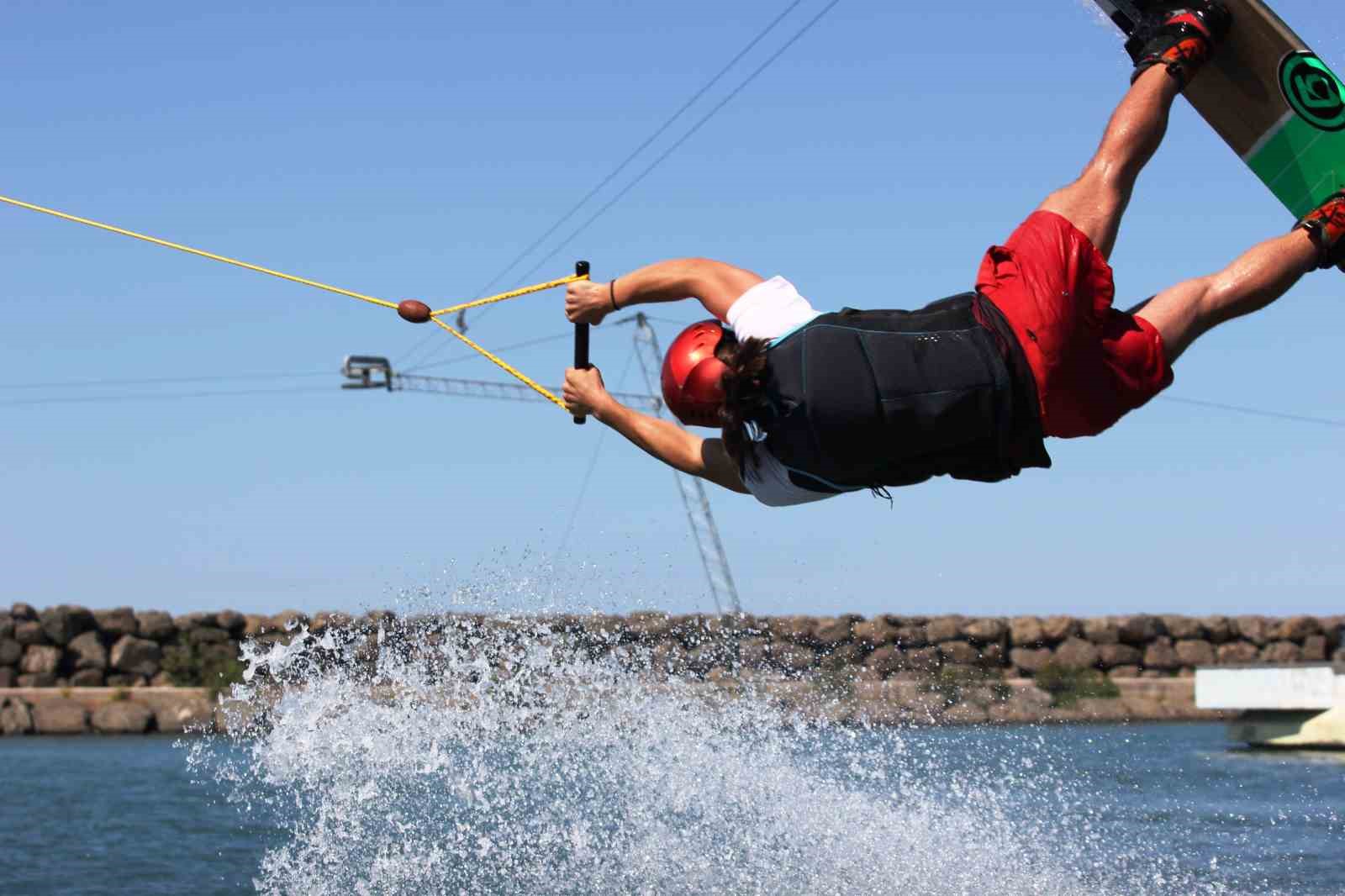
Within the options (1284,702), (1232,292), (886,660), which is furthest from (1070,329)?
(886,660)

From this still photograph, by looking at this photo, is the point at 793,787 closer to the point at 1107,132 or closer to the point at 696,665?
the point at 1107,132

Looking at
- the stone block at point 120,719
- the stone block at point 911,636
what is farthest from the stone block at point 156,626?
the stone block at point 911,636

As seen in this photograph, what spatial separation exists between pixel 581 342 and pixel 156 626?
1667 cm

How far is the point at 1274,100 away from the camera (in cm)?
565

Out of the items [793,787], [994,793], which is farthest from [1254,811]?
[793,787]

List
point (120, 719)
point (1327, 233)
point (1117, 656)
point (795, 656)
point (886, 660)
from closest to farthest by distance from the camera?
point (1327, 233) → point (120, 719) → point (795, 656) → point (886, 660) → point (1117, 656)

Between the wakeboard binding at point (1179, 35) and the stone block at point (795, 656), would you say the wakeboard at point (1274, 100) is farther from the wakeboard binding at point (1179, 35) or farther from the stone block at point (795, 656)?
the stone block at point (795, 656)

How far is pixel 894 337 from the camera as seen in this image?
4465 mm

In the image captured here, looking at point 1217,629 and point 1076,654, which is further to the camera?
point 1217,629

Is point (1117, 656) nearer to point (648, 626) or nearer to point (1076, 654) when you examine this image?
point (1076, 654)

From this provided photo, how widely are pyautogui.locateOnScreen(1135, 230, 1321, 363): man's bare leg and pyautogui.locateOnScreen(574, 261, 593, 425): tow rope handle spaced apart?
5.84 feet

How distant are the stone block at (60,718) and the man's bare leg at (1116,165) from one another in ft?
52.8

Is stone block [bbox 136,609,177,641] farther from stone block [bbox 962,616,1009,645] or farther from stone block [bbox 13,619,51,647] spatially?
stone block [bbox 962,616,1009,645]

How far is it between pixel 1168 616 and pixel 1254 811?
14.2 m
